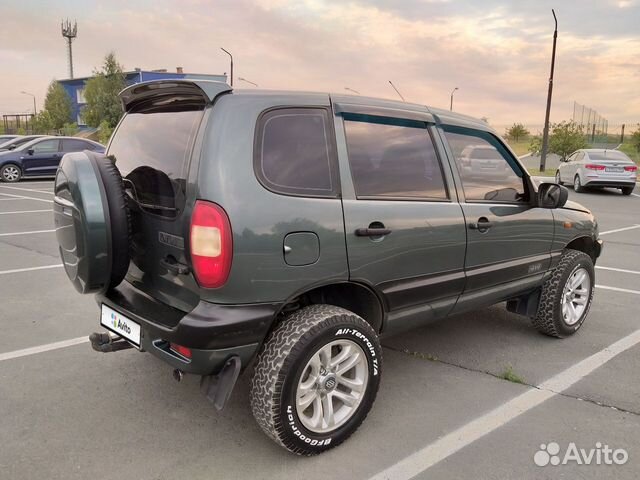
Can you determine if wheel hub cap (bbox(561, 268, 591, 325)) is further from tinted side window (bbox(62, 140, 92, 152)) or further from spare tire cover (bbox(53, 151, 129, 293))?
tinted side window (bbox(62, 140, 92, 152))

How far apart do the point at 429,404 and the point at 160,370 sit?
182 centimetres

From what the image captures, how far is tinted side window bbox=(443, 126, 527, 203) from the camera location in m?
3.48

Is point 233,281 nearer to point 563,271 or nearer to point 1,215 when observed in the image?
point 563,271

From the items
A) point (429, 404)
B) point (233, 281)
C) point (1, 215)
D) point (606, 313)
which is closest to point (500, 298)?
point (429, 404)

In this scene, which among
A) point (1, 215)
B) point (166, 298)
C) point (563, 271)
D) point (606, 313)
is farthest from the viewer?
point (1, 215)

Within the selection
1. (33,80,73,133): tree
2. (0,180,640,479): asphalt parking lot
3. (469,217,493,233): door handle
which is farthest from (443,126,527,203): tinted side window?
(33,80,73,133): tree

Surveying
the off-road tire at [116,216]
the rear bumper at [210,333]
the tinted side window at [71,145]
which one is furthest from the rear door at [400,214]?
the tinted side window at [71,145]

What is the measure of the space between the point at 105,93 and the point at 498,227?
47402 millimetres

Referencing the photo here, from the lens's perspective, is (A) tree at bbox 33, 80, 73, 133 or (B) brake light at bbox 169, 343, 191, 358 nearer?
(B) brake light at bbox 169, 343, 191, 358

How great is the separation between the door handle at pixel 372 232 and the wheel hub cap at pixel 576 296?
85.1 inches

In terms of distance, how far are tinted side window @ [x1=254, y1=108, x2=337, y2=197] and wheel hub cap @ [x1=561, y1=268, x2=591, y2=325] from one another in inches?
101

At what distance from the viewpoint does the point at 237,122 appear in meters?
2.50

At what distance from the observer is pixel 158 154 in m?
2.83

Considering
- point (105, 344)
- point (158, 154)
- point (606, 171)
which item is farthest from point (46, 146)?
point (606, 171)
